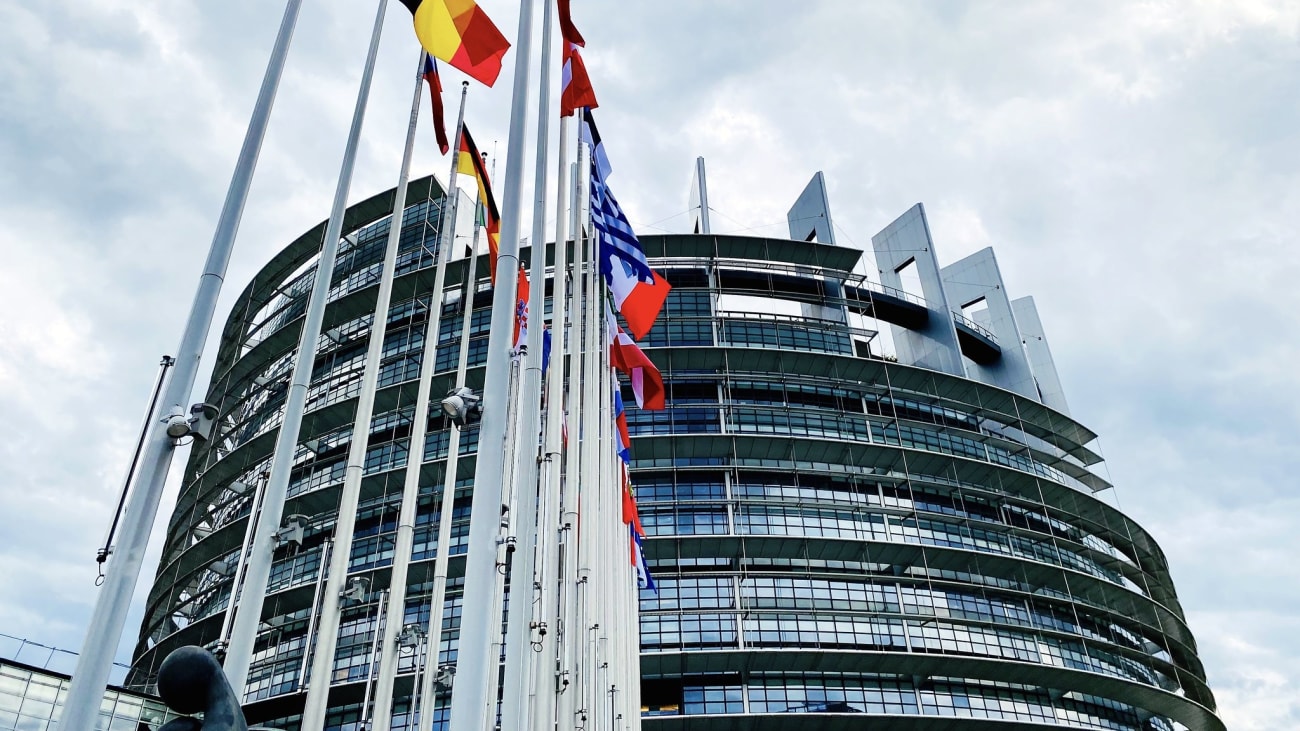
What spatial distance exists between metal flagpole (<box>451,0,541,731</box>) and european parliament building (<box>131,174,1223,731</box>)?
2699 centimetres

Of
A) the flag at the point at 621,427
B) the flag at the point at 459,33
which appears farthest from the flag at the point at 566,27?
the flag at the point at 621,427

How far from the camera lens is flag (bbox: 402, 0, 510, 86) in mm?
12203

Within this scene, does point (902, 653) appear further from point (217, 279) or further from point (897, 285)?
point (217, 279)

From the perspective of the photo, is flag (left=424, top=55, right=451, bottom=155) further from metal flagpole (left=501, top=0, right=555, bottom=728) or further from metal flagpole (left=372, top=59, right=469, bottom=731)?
metal flagpole (left=501, top=0, right=555, bottom=728)

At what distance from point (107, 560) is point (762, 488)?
3992cm

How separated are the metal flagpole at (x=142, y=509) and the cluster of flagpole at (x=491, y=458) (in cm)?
2

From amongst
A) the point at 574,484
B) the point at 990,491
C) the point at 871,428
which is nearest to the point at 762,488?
the point at 871,428

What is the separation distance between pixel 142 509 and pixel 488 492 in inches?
141

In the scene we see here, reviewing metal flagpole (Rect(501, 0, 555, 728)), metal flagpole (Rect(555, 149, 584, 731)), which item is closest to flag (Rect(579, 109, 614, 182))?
metal flagpole (Rect(555, 149, 584, 731))

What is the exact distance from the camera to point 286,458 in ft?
40.1

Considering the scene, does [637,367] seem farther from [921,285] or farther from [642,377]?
[921,285]

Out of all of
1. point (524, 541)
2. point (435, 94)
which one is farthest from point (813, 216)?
point (524, 541)

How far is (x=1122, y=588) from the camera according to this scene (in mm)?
48344

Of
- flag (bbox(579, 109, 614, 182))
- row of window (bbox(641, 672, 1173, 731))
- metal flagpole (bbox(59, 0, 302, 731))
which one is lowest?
metal flagpole (bbox(59, 0, 302, 731))
